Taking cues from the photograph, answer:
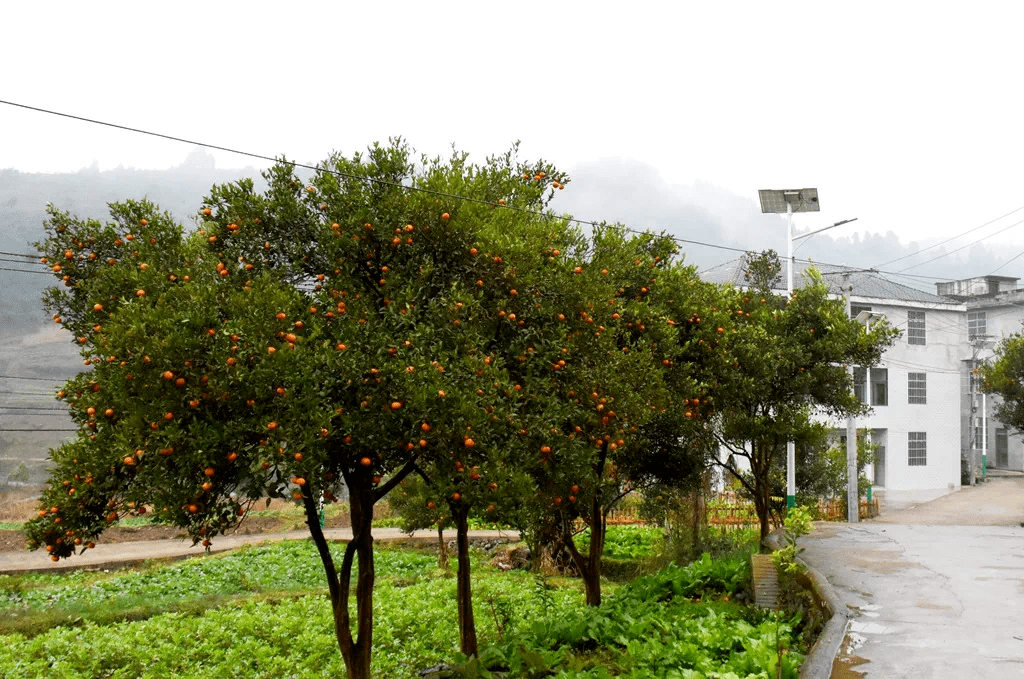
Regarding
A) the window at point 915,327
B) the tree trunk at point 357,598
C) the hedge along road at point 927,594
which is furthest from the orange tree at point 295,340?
the window at point 915,327

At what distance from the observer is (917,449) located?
42125 mm

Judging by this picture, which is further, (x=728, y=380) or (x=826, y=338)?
(x=826, y=338)

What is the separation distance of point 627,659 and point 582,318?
3.74m

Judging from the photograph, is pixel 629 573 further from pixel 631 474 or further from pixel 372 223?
pixel 372 223

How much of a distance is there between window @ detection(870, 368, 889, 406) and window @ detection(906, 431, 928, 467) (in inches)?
93.2

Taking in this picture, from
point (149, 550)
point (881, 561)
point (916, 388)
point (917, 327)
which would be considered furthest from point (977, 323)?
point (149, 550)

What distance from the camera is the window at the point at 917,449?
4188 centimetres

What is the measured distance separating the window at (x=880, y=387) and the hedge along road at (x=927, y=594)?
24.1 metres

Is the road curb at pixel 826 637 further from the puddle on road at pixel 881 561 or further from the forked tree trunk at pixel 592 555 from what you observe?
the forked tree trunk at pixel 592 555

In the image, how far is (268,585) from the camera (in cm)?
2319

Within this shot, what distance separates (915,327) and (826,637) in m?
39.3

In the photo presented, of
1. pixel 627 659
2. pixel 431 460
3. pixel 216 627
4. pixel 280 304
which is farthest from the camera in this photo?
pixel 216 627

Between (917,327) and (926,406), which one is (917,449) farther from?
(917,327)

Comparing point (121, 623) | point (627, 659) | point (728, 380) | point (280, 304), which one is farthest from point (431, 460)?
point (121, 623)
